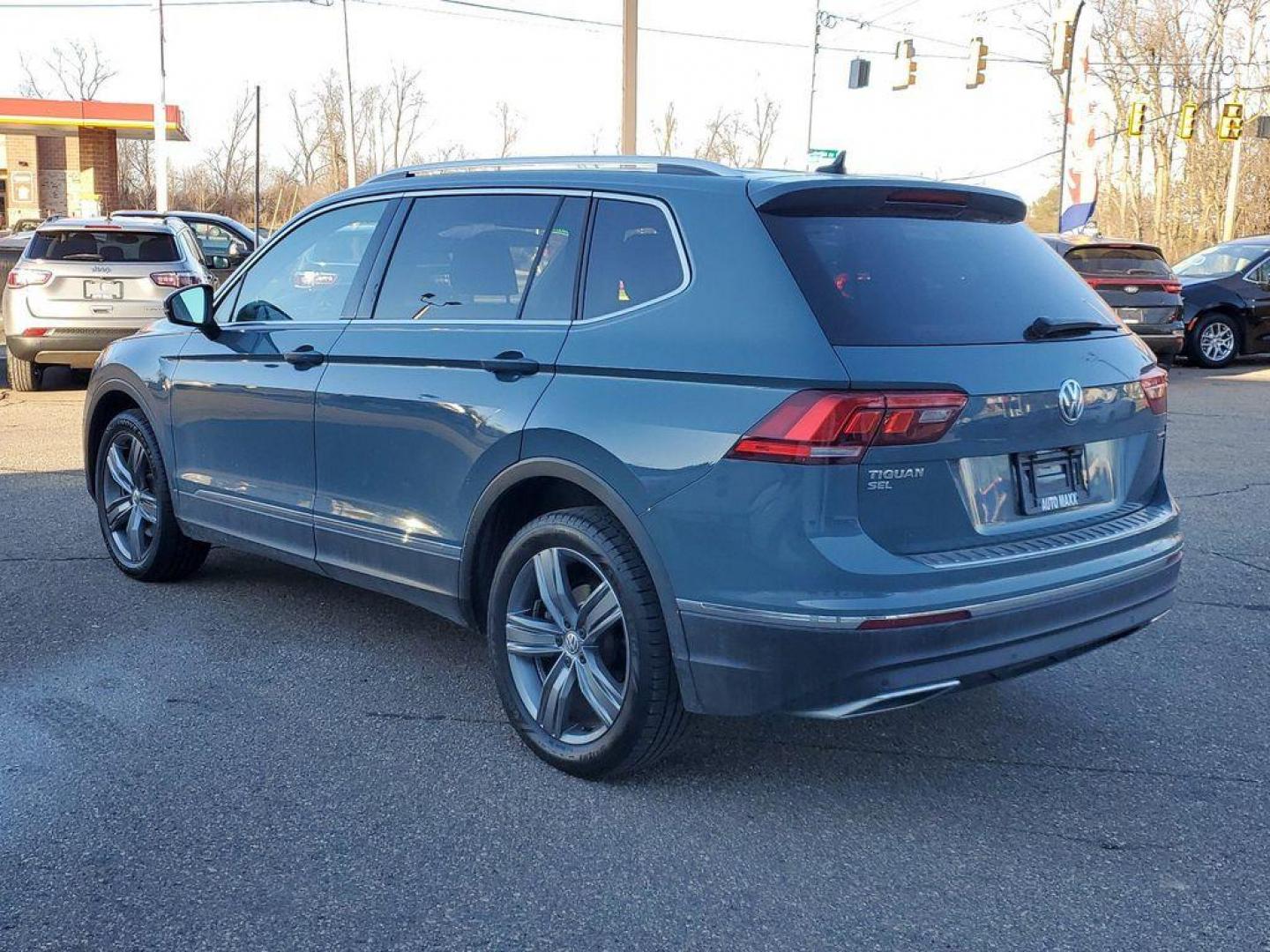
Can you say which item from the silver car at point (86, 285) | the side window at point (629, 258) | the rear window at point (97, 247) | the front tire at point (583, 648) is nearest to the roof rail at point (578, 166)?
the side window at point (629, 258)

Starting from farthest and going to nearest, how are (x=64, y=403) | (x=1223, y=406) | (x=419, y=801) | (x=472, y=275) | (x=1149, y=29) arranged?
(x=1149, y=29) → (x=1223, y=406) → (x=64, y=403) → (x=472, y=275) → (x=419, y=801)

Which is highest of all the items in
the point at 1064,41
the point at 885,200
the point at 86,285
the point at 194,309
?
the point at 1064,41

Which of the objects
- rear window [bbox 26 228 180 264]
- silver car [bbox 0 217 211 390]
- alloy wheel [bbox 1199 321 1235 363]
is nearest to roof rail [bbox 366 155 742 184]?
silver car [bbox 0 217 211 390]

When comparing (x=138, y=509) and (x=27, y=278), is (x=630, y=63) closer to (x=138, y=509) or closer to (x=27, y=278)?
(x=27, y=278)

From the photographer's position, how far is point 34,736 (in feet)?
13.6

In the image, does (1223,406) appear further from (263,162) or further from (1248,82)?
(263,162)

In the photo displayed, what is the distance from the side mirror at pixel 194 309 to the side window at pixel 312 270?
12 cm

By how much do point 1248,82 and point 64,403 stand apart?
36.9m

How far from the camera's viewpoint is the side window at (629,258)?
3746 millimetres

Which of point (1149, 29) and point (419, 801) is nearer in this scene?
point (419, 801)

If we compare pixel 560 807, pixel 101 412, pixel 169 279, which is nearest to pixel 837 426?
pixel 560 807

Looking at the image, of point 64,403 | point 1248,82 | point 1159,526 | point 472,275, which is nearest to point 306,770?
point 472,275

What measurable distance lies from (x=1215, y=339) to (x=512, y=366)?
16.3m

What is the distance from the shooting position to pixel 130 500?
20.2ft
